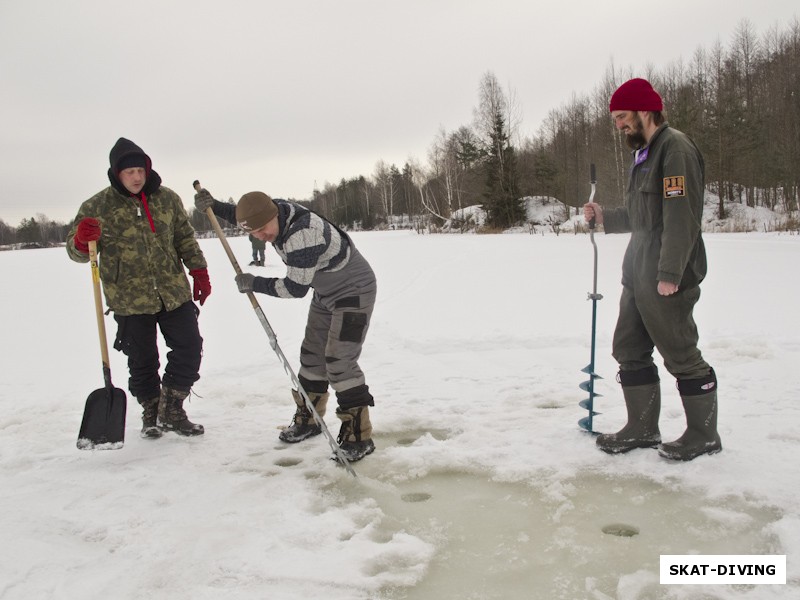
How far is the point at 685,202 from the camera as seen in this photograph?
2.82 meters

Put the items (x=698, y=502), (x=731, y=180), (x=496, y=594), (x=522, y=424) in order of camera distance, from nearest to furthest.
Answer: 1. (x=496, y=594)
2. (x=698, y=502)
3. (x=522, y=424)
4. (x=731, y=180)

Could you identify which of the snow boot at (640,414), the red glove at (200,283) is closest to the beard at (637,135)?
the snow boot at (640,414)

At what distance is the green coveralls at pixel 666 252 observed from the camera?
283 centimetres

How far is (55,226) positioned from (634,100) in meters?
95.1

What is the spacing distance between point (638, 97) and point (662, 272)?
0.92m

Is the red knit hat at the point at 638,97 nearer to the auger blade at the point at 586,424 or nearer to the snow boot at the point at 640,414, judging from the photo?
the snow boot at the point at 640,414

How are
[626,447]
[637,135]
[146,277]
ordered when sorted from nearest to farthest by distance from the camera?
[637,135], [626,447], [146,277]

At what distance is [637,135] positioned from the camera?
10.2ft

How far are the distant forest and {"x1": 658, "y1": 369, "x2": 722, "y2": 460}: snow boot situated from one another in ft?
94.9

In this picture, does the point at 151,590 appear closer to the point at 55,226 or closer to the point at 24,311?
the point at 24,311

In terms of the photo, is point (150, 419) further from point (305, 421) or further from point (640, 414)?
point (640, 414)

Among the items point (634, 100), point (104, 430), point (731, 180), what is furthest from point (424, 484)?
point (731, 180)

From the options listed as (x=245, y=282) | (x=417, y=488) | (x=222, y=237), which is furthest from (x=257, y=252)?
(x=417, y=488)

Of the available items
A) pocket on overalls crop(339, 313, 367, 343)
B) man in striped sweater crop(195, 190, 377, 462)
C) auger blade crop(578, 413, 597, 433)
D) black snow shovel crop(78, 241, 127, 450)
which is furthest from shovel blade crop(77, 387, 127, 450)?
auger blade crop(578, 413, 597, 433)
